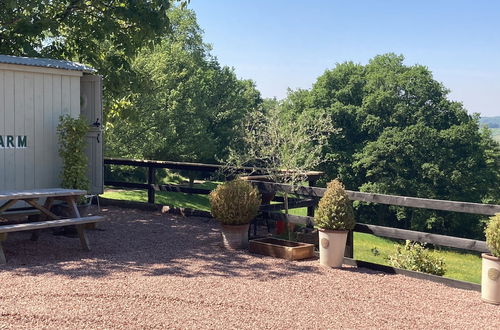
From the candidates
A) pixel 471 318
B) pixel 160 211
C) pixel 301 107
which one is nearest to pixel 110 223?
pixel 160 211

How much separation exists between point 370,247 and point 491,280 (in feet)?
64.6

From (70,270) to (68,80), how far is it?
13.9ft

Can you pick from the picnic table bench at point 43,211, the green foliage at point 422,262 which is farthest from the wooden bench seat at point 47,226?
the green foliage at point 422,262

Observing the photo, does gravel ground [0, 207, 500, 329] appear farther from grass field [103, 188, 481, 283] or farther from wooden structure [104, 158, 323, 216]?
grass field [103, 188, 481, 283]

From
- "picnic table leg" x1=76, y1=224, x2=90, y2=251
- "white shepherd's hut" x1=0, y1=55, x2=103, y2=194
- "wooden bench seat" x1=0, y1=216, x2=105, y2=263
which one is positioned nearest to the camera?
"wooden bench seat" x1=0, y1=216, x2=105, y2=263

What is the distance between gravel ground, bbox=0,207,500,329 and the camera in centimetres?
524

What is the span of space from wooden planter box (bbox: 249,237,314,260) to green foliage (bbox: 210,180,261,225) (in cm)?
41

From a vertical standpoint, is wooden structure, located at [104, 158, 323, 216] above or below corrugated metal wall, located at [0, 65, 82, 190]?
below

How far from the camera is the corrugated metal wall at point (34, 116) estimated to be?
9195mm

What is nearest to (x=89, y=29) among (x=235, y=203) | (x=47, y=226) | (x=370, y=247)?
(x=47, y=226)

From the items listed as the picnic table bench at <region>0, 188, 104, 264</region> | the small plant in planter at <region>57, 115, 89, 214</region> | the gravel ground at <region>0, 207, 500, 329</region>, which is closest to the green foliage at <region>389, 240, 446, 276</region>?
the gravel ground at <region>0, 207, 500, 329</region>

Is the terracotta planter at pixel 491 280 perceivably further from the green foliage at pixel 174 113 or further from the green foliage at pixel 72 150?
the green foliage at pixel 174 113

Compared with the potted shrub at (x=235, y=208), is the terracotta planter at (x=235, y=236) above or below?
below

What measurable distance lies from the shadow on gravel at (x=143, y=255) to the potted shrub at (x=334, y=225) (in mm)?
284
